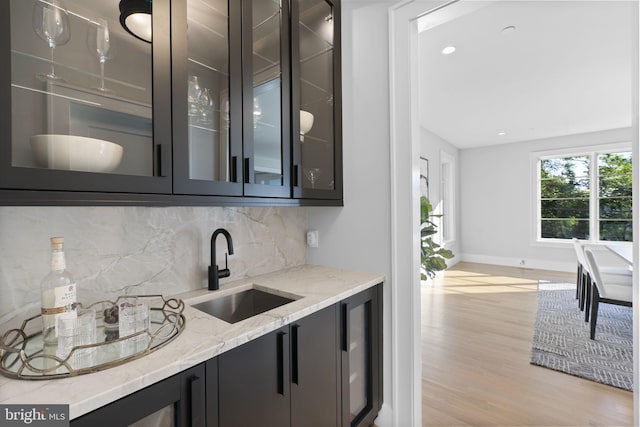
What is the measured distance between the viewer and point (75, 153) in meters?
0.85

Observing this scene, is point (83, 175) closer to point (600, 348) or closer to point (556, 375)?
point (556, 375)

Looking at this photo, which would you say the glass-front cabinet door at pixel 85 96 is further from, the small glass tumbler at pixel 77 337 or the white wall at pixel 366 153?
the white wall at pixel 366 153

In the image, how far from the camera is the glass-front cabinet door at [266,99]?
4.17 feet

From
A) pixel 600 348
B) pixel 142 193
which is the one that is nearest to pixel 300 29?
Result: pixel 142 193

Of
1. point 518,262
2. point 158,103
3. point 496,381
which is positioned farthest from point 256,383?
point 518,262

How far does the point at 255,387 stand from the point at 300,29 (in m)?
1.66

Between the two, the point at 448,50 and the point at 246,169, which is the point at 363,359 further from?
the point at 448,50

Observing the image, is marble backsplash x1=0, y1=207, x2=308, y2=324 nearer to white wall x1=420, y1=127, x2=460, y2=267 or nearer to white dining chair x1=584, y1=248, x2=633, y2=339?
white dining chair x1=584, y1=248, x2=633, y2=339

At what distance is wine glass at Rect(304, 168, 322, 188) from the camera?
1.59 metres

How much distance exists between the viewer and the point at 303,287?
147 centimetres

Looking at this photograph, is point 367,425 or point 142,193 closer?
point 142,193

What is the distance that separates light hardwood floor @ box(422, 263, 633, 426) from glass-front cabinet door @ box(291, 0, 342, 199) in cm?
155

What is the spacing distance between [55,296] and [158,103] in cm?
68

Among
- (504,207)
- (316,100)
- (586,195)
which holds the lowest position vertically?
(504,207)
